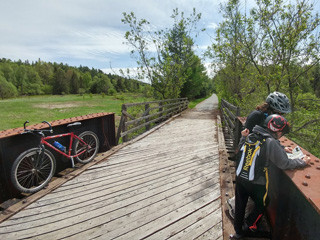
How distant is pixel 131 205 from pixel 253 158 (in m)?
1.81

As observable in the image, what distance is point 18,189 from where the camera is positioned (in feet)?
9.07

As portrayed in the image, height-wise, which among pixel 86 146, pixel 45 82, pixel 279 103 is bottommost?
pixel 86 146

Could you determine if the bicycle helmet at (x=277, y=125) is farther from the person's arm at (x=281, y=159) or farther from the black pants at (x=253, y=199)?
the black pants at (x=253, y=199)

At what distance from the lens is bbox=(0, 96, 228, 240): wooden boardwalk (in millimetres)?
2207

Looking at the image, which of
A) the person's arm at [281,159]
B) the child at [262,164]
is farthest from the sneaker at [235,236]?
the person's arm at [281,159]

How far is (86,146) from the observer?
424 centimetres

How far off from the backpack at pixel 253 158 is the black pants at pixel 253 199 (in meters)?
0.11

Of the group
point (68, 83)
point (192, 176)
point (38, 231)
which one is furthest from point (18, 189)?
point (68, 83)

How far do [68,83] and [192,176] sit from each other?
351 ft

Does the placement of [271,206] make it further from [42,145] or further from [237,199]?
[42,145]

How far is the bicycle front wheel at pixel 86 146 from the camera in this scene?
13.3 feet

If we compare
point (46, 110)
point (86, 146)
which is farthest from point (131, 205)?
point (46, 110)

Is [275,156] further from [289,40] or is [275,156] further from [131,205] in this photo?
[289,40]

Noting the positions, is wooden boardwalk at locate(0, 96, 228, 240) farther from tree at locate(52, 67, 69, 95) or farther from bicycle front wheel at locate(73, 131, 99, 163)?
tree at locate(52, 67, 69, 95)
